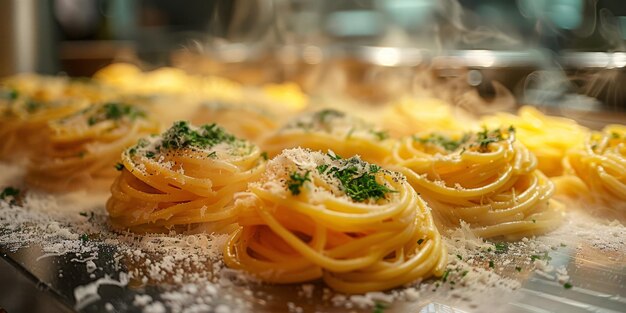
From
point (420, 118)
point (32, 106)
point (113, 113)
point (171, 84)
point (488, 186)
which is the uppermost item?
point (488, 186)

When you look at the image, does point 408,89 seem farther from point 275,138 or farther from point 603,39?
point 275,138

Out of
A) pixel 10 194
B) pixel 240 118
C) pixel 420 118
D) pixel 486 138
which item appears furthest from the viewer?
pixel 240 118

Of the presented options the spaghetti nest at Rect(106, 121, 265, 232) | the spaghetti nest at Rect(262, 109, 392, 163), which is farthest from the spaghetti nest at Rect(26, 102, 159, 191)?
the spaghetti nest at Rect(262, 109, 392, 163)

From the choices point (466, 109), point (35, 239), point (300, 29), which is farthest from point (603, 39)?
point (300, 29)

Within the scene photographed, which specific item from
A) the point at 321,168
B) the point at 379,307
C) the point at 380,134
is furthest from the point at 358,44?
the point at 379,307

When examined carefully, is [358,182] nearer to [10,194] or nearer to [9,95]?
[10,194]

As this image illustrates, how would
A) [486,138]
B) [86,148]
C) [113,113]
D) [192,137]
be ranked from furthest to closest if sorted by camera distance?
→ [113,113], [86,148], [486,138], [192,137]

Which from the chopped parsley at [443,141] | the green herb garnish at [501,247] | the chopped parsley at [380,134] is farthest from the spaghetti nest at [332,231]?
the chopped parsley at [380,134]
